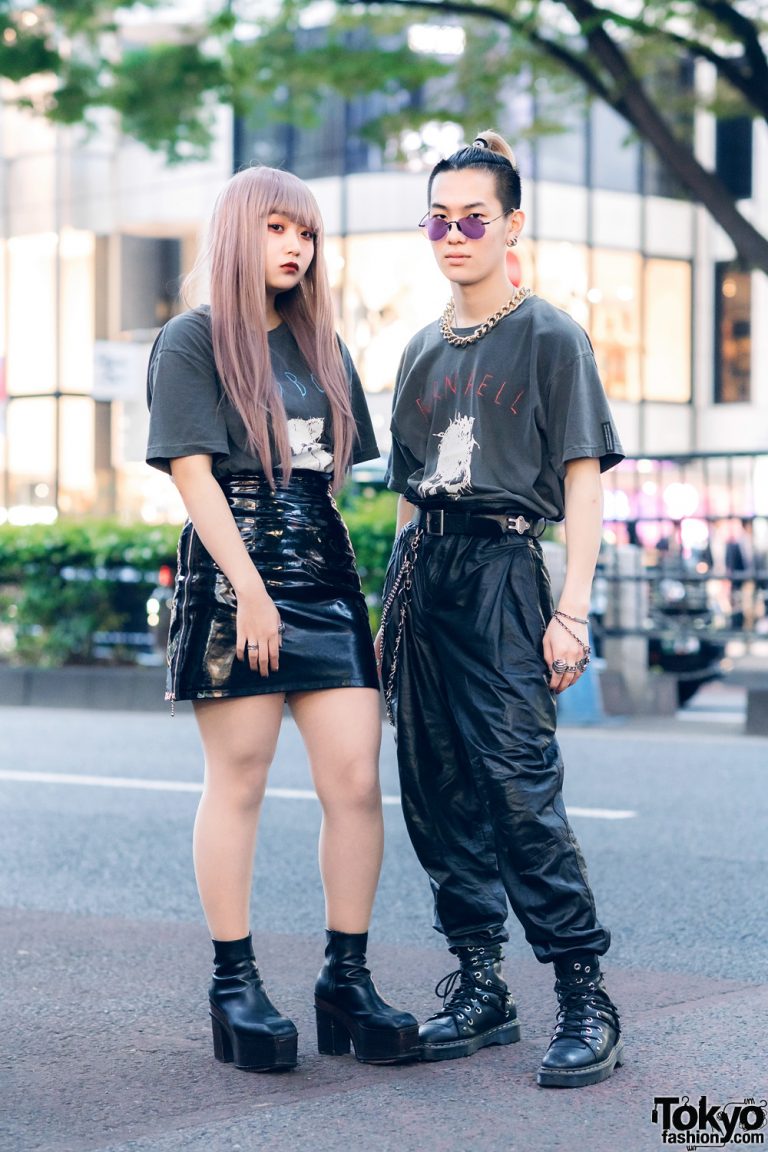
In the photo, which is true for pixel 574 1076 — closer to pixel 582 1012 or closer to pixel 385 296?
pixel 582 1012

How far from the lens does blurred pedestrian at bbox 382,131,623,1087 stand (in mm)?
3656

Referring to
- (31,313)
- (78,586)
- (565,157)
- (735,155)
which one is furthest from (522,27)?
(31,313)

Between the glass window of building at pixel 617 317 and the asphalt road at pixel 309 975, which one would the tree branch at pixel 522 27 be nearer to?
the asphalt road at pixel 309 975

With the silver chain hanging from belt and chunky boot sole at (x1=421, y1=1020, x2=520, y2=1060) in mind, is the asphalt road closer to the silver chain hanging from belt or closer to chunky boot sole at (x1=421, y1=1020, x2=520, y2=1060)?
chunky boot sole at (x1=421, y1=1020, x2=520, y2=1060)

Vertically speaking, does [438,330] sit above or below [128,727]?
above

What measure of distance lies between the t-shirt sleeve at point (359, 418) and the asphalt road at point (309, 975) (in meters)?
1.37

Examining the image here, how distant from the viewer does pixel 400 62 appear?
1516 centimetres

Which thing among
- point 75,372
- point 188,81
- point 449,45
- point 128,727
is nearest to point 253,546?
point 128,727

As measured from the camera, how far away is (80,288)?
3188cm

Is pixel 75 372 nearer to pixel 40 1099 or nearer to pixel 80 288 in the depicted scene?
pixel 80 288

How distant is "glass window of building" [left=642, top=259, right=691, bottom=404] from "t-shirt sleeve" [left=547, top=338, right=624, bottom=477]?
89.1ft

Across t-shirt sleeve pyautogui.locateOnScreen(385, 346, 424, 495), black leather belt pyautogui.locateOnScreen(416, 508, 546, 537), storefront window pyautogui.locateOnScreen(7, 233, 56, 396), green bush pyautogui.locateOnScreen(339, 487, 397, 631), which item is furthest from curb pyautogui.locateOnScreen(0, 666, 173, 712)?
storefront window pyautogui.locateOnScreen(7, 233, 56, 396)

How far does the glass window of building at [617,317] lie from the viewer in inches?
1168

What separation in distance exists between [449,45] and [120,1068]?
19150mm
